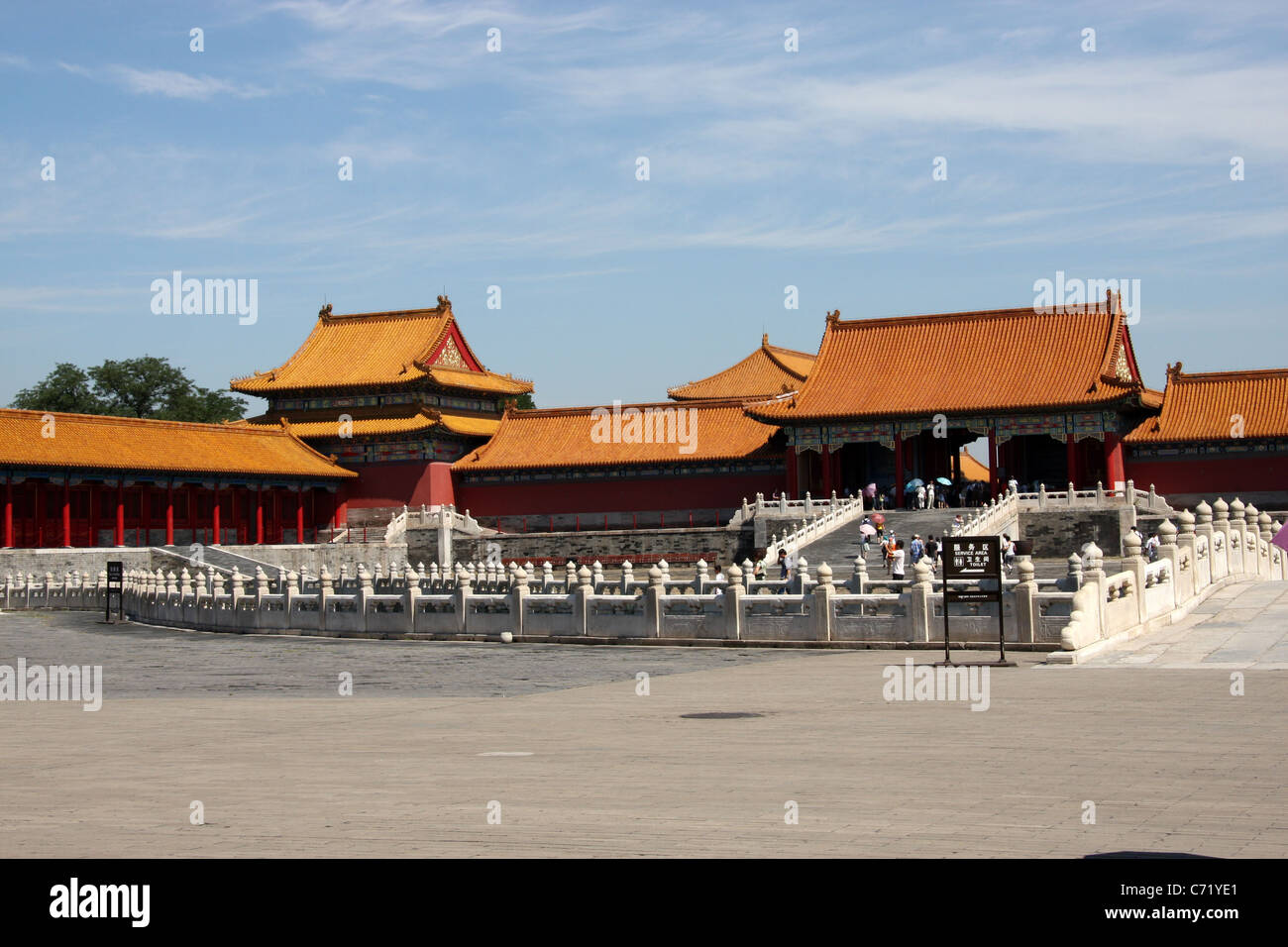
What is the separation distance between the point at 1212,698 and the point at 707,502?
144ft

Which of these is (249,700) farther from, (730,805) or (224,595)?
(224,595)

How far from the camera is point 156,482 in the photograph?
179ft

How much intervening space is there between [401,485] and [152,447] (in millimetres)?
11663

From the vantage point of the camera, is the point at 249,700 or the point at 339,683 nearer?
the point at 249,700

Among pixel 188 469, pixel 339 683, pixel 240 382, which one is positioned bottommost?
pixel 339 683

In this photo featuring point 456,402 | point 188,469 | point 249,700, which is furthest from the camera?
point 456,402

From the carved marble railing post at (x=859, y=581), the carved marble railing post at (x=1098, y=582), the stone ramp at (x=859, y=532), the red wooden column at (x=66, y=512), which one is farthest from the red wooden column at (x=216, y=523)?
the carved marble railing post at (x=1098, y=582)

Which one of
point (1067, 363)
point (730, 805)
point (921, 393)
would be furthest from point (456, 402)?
point (730, 805)

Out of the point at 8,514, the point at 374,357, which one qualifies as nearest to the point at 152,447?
the point at 8,514

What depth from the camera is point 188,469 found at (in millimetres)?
54688

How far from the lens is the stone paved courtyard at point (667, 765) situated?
8.02 meters

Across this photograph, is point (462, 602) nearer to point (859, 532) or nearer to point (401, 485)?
point (859, 532)
